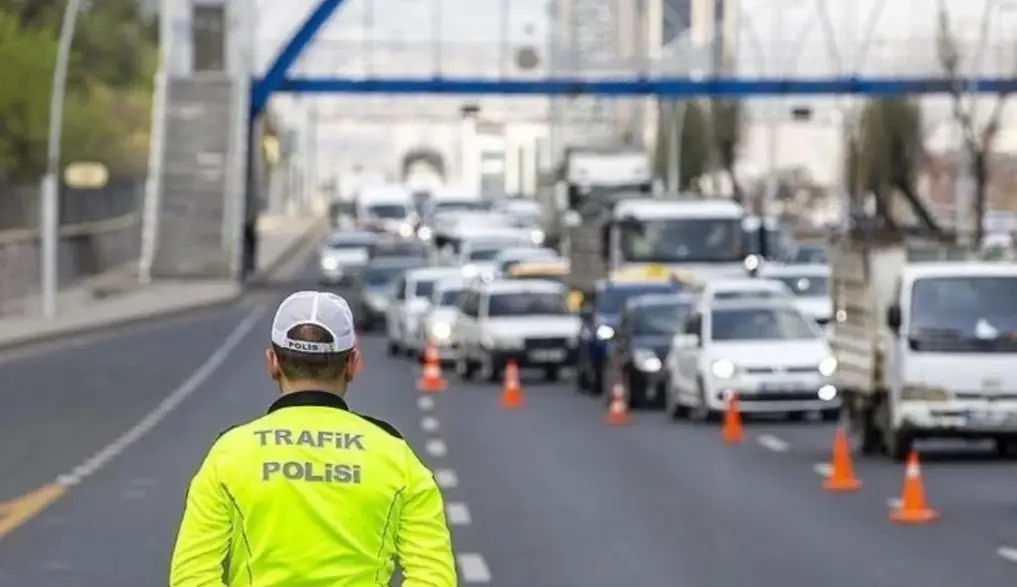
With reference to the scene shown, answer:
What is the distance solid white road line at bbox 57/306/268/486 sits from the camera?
81.1 ft

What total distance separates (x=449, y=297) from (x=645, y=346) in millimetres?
13957

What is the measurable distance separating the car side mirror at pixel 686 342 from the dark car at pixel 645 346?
4.88 feet

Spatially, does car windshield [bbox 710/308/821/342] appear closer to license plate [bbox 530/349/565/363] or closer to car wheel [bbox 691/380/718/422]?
car wheel [bbox 691/380/718/422]

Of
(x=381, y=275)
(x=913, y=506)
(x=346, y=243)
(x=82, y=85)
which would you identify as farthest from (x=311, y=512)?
(x=82, y=85)

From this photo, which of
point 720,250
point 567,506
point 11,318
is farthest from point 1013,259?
point 11,318

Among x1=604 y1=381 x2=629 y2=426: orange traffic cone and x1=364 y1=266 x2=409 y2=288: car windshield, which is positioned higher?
x1=604 y1=381 x2=629 y2=426: orange traffic cone

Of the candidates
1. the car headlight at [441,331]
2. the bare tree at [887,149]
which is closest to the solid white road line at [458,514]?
the car headlight at [441,331]

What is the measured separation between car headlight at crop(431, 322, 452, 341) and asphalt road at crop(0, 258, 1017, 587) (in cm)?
695

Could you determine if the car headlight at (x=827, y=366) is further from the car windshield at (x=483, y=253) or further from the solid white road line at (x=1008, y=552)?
the car windshield at (x=483, y=253)

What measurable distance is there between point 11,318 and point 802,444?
32.9m

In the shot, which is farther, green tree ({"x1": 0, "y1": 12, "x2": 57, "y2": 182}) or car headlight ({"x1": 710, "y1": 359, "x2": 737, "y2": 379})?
green tree ({"x1": 0, "y1": 12, "x2": 57, "y2": 182})

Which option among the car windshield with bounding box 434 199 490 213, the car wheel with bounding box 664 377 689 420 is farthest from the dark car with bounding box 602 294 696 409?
the car windshield with bounding box 434 199 490 213

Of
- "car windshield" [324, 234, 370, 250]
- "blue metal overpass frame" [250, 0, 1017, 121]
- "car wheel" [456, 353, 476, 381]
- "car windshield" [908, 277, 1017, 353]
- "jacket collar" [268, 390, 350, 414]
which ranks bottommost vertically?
"car windshield" [324, 234, 370, 250]

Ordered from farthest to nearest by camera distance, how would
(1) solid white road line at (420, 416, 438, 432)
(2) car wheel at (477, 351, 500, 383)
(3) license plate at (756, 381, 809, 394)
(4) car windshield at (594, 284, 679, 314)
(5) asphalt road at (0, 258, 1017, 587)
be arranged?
(2) car wheel at (477, 351, 500, 383)
(4) car windshield at (594, 284, 679, 314)
(3) license plate at (756, 381, 809, 394)
(1) solid white road line at (420, 416, 438, 432)
(5) asphalt road at (0, 258, 1017, 587)
